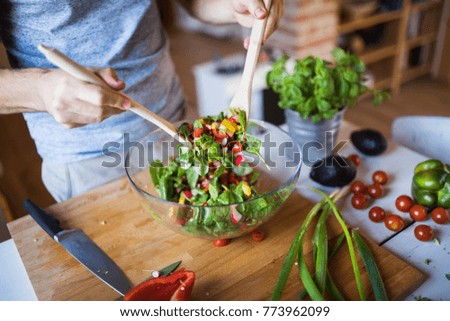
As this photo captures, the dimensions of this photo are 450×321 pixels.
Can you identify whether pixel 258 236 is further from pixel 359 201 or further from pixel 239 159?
pixel 359 201

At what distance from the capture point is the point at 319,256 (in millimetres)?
843

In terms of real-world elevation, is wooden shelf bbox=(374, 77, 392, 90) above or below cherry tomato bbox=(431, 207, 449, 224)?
below

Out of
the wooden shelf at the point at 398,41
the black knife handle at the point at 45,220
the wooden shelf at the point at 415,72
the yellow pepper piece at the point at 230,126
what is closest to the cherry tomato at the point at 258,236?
the yellow pepper piece at the point at 230,126

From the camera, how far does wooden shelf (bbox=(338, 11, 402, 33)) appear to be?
10.2 ft

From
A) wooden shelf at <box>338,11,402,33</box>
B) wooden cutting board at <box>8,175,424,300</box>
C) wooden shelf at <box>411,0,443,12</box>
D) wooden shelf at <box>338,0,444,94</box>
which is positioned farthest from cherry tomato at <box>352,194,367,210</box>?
wooden shelf at <box>411,0,443,12</box>

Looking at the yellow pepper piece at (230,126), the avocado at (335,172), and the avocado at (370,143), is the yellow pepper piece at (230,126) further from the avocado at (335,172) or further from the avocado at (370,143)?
the avocado at (370,143)

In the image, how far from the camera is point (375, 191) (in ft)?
3.48

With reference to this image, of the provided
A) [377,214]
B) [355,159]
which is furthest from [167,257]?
[355,159]

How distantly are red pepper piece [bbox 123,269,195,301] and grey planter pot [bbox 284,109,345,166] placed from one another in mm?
582

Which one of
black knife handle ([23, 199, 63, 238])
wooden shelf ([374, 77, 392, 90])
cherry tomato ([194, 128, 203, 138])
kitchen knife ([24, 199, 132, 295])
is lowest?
wooden shelf ([374, 77, 392, 90])

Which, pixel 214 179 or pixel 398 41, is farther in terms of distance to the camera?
pixel 398 41

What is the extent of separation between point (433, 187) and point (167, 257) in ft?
2.07

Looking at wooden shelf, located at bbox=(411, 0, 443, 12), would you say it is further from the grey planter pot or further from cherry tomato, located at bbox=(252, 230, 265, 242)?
cherry tomato, located at bbox=(252, 230, 265, 242)

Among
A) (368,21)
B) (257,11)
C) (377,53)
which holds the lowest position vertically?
(377,53)
